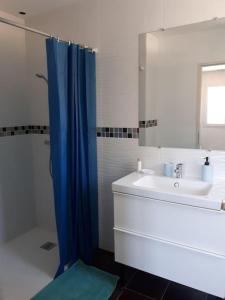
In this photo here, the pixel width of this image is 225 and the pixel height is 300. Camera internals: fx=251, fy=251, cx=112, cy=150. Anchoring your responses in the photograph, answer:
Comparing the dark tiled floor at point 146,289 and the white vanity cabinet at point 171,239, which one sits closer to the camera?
the white vanity cabinet at point 171,239

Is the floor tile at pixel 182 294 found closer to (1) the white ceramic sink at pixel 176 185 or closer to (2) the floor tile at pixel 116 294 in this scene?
(2) the floor tile at pixel 116 294

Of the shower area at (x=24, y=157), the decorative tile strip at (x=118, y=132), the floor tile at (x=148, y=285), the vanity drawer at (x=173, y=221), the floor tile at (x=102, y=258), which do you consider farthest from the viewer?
the shower area at (x=24, y=157)

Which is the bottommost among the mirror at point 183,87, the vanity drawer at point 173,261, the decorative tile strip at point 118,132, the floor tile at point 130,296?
the floor tile at point 130,296

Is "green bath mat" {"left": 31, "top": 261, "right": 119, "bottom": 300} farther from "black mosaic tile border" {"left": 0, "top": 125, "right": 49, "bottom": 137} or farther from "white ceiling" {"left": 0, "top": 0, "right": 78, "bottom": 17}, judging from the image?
"white ceiling" {"left": 0, "top": 0, "right": 78, "bottom": 17}

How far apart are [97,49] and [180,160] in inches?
48.7

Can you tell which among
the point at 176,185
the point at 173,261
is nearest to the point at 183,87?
the point at 176,185

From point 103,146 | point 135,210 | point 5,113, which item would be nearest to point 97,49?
point 103,146

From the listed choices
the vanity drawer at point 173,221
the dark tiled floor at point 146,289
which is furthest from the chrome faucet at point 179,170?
the dark tiled floor at point 146,289

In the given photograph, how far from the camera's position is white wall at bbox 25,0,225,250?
1.97 meters

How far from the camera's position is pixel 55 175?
2014 mm

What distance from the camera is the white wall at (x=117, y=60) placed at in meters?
1.97

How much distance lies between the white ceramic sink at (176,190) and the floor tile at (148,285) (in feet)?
2.59

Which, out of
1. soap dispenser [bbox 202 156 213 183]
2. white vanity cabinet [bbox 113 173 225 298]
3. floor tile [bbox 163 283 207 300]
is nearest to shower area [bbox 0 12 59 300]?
white vanity cabinet [bbox 113 173 225 298]

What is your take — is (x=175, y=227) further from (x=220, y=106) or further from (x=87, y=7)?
(x=87, y=7)
